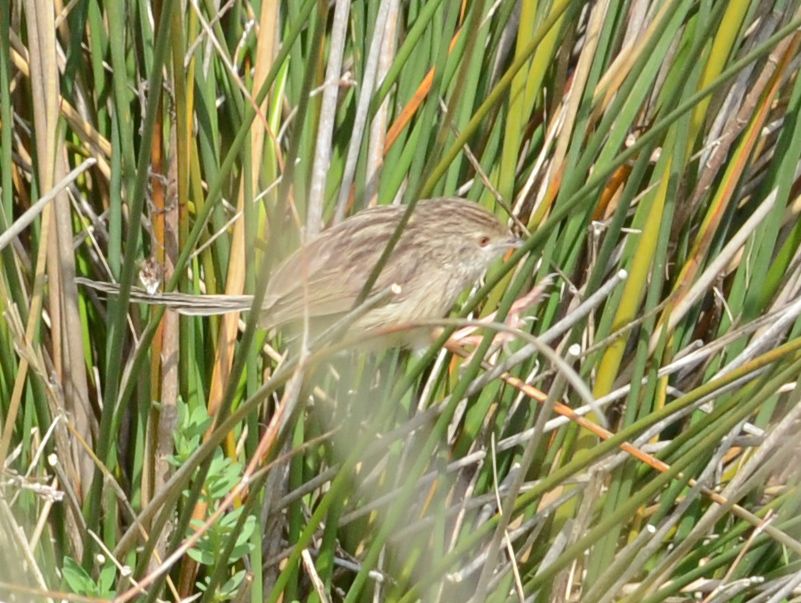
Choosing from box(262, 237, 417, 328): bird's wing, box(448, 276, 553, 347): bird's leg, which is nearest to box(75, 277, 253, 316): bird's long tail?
box(262, 237, 417, 328): bird's wing

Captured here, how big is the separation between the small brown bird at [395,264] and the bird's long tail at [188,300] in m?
0.05

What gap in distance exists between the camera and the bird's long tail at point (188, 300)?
2.45 metres

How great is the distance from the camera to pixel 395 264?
3.12 meters

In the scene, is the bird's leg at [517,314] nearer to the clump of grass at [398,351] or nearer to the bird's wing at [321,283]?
the clump of grass at [398,351]

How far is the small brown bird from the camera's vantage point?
286cm

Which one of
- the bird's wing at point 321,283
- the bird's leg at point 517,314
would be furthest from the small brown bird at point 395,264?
the bird's leg at point 517,314

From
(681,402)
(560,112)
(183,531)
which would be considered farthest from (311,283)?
(681,402)

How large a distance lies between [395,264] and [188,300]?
2.55ft

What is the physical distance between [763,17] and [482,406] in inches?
44.0

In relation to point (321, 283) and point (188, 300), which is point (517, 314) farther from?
point (188, 300)

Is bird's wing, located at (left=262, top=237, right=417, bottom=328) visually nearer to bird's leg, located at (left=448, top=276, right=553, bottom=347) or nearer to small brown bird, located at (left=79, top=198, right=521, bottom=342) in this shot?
small brown bird, located at (left=79, top=198, right=521, bottom=342)

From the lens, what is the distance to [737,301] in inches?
110

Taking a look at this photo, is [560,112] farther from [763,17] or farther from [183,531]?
[183,531]

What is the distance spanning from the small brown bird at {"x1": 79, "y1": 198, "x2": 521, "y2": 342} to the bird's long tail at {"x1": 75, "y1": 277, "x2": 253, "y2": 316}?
1.9 inches
